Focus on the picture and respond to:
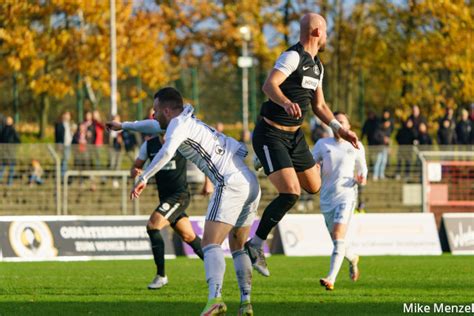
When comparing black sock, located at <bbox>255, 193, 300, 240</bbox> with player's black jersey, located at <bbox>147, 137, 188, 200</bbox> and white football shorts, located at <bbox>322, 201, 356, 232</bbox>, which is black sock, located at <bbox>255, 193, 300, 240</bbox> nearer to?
white football shorts, located at <bbox>322, 201, 356, 232</bbox>

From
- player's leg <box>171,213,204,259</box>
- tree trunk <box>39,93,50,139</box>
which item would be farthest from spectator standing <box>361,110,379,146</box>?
player's leg <box>171,213,204,259</box>

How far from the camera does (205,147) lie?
10.2 m

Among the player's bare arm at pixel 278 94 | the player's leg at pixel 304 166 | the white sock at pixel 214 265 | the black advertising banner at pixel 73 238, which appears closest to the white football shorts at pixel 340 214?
the player's leg at pixel 304 166

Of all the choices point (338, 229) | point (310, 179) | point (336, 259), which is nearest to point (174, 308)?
point (310, 179)

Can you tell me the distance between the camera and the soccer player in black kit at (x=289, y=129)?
11359 millimetres

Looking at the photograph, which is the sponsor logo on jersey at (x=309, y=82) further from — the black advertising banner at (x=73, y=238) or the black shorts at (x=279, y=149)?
the black advertising banner at (x=73, y=238)

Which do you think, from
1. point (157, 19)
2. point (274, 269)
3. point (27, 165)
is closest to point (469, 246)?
point (274, 269)

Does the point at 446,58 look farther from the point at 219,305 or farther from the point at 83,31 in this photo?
the point at 219,305

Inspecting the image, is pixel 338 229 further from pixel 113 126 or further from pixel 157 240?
pixel 113 126

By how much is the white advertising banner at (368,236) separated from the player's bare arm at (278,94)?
40.0 ft

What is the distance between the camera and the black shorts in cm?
1148

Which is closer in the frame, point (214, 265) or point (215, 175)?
point (214, 265)

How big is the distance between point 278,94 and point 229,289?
3.68 meters

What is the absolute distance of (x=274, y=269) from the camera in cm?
1797
